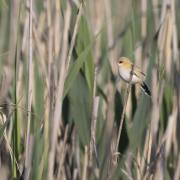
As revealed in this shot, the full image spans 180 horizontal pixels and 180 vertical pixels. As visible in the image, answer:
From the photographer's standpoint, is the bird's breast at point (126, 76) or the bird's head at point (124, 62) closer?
the bird's breast at point (126, 76)

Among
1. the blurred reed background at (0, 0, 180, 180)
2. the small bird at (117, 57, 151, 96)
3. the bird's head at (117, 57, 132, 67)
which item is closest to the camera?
the blurred reed background at (0, 0, 180, 180)

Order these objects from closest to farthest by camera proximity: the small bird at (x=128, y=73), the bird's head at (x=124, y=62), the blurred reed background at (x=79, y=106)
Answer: the blurred reed background at (x=79, y=106) < the small bird at (x=128, y=73) < the bird's head at (x=124, y=62)

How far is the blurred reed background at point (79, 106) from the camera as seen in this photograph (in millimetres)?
1725

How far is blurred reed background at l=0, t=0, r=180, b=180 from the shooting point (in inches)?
67.9

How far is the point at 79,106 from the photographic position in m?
1.99

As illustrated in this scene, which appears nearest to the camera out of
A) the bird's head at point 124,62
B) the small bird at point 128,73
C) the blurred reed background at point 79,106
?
the blurred reed background at point 79,106

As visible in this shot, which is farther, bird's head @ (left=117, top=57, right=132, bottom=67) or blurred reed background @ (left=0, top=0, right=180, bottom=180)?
bird's head @ (left=117, top=57, right=132, bottom=67)

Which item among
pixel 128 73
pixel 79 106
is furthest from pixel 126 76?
pixel 79 106

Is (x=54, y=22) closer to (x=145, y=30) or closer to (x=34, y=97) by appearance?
(x=34, y=97)

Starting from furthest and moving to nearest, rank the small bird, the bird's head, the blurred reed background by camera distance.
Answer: the bird's head, the small bird, the blurred reed background

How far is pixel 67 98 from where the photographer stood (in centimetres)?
211

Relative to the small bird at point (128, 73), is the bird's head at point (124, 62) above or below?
above

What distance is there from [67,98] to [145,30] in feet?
2.43

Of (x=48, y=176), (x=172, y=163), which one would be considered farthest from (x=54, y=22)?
(x=172, y=163)
